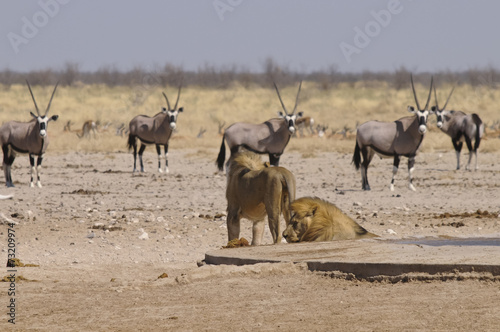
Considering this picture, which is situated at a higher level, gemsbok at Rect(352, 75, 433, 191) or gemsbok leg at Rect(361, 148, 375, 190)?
gemsbok at Rect(352, 75, 433, 191)

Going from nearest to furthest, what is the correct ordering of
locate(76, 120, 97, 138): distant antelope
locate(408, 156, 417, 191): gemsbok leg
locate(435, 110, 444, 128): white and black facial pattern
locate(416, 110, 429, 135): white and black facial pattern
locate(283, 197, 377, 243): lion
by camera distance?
locate(283, 197, 377, 243): lion → locate(408, 156, 417, 191): gemsbok leg → locate(416, 110, 429, 135): white and black facial pattern → locate(435, 110, 444, 128): white and black facial pattern → locate(76, 120, 97, 138): distant antelope

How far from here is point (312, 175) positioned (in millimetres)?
19219

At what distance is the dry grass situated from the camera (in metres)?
28.2

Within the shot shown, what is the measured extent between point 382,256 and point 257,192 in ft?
5.54

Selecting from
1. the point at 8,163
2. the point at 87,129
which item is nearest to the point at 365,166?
the point at 8,163

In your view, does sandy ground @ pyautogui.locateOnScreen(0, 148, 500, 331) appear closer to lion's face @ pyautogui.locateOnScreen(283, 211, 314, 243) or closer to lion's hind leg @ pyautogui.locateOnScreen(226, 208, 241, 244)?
lion's hind leg @ pyautogui.locateOnScreen(226, 208, 241, 244)

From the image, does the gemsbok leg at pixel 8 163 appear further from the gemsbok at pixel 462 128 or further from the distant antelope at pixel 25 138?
the gemsbok at pixel 462 128

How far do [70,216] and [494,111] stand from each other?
38.6 m

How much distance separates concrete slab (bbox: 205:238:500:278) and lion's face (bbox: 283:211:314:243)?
0.79ft

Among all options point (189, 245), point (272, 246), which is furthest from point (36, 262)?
point (272, 246)

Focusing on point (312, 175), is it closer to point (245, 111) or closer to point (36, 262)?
point (36, 262)

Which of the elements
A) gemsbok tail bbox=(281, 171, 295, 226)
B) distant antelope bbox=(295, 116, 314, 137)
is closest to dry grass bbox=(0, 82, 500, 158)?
distant antelope bbox=(295, 116, 314, 137)

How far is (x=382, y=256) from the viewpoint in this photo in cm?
623

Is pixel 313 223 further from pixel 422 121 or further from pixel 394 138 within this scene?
pixel 422 121
